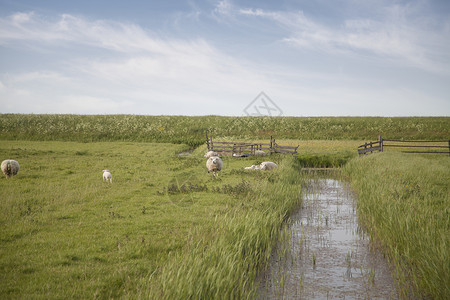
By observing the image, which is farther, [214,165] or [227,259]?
[214,165]

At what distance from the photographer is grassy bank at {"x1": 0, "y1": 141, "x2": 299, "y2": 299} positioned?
5.96 meters

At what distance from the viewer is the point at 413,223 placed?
28.0 feet

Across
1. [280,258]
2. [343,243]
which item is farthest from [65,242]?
[343,243]

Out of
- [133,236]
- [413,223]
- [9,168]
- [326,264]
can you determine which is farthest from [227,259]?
[9,168]

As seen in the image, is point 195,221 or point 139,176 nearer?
point 195,221

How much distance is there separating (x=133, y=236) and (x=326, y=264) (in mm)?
4778

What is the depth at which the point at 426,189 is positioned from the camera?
42.6 ft

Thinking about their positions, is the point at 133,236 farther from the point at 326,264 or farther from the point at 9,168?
the point at 9,168

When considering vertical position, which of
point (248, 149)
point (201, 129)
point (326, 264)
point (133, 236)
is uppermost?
point (201, 129)

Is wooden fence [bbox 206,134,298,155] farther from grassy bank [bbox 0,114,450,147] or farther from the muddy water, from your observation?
the muddy water

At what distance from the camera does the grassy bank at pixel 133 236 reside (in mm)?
5961

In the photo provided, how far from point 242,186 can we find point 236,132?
45179 millimetres

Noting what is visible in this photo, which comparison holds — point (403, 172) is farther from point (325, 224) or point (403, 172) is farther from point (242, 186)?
point (242, 186)

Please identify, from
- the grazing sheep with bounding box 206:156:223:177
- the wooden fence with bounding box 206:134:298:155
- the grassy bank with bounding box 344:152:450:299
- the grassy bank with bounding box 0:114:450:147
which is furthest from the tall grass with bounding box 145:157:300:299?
the grassy bank with bounding box 0:114:450:147
